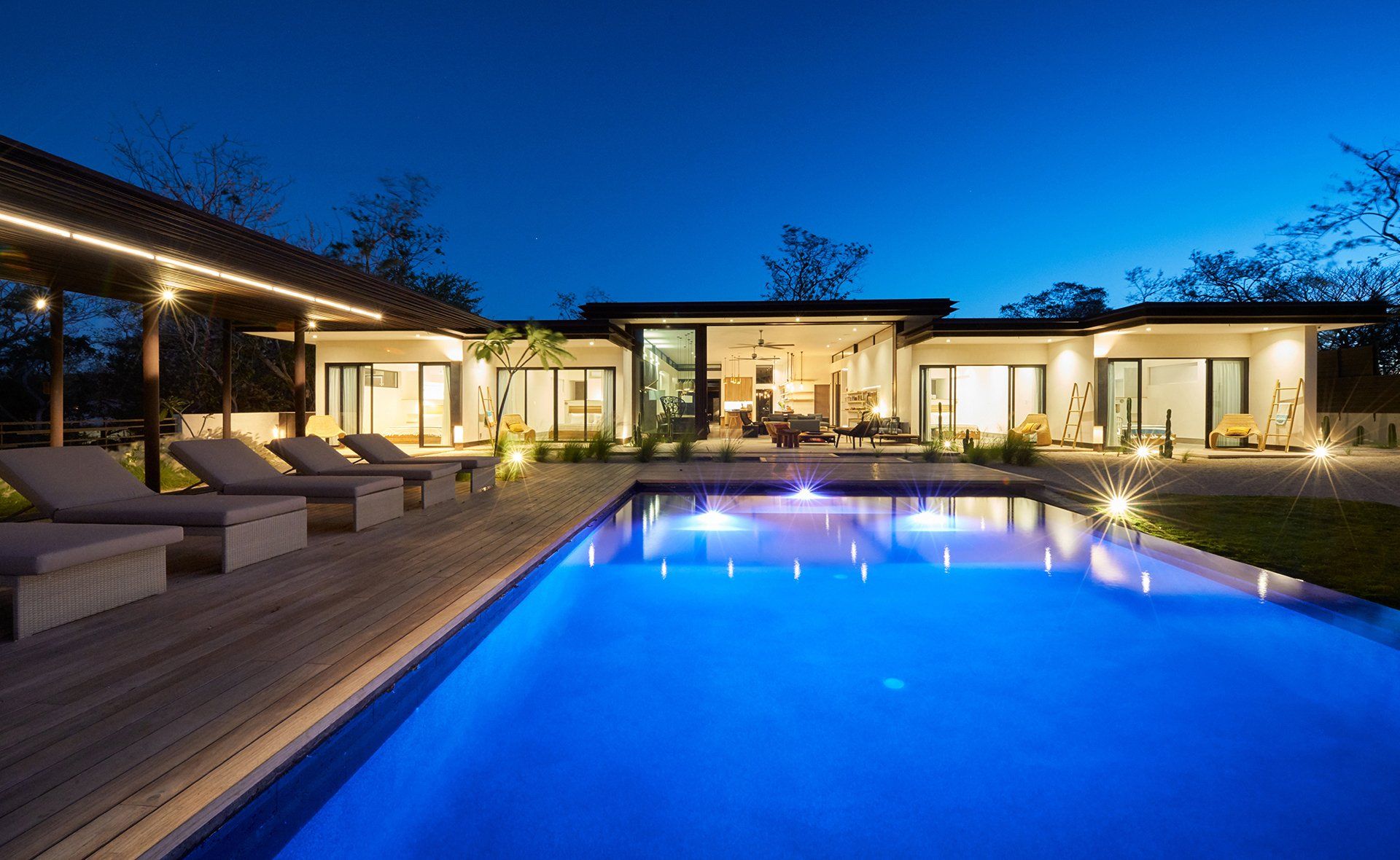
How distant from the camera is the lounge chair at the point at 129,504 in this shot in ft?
13.0

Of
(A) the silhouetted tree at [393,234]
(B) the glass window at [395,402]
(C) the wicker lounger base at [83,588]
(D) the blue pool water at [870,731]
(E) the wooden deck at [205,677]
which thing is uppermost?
(A) the silhouetted tree at [393,234]

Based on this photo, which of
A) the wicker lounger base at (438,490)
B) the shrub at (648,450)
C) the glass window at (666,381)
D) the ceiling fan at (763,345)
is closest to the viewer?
the wicker lounger base at (438,490)

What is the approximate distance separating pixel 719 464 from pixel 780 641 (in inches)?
285

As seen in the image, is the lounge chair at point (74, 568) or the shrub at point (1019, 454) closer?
the lounge chair at point (74, 568)

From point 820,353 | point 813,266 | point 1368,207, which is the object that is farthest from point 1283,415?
point 813,266

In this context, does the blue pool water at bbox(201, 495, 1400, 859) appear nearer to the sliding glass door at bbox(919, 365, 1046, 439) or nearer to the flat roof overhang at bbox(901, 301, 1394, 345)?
the flat roof overhang at bbox(901, 301, 1394, 345)

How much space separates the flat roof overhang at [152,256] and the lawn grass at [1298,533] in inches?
316

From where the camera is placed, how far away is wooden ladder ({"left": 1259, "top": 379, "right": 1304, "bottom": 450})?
14188 mm

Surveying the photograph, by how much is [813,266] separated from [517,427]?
60.9 ft

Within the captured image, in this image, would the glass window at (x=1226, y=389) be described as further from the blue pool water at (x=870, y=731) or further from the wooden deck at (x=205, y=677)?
the wooden deck at (x=205, y=677)

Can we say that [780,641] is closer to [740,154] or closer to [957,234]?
[740,154]

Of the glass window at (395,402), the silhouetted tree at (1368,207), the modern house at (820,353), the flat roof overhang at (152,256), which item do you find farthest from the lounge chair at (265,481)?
the silhouetted tree at (1368,207)

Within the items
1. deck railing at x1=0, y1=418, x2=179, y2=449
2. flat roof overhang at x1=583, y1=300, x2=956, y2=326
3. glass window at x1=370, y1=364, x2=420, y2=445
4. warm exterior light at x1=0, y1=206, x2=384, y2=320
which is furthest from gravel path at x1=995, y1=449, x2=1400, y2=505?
deck railing at x1=0, y1=418, x2=179, y2=449

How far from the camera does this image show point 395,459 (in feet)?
25.7
